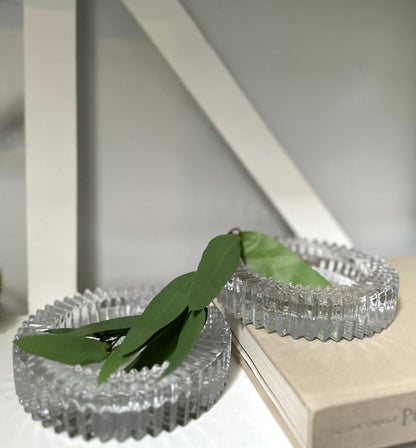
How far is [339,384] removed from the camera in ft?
0.88

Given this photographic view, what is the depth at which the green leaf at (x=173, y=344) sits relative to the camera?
28 cm

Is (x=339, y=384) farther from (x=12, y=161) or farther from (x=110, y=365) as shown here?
(x=12, y=161)

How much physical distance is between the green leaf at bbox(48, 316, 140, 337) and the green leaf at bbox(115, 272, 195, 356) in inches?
0.4

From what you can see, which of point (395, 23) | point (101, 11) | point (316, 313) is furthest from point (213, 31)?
point (316, 313)

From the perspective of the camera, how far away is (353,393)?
258 mm

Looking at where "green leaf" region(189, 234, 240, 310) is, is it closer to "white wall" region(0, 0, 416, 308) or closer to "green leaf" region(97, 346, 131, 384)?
"green leaf" region(97, 346, 131, 384)

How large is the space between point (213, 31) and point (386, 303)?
353 millimetres

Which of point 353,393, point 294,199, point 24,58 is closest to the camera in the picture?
point 353,393

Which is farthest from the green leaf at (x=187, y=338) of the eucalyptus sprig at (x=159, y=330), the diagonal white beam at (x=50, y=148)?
the diagonal white beam at (x=50, y=148)

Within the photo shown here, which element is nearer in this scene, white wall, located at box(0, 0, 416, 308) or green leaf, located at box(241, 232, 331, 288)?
green leaf, located at box(241, 232, 331, 288)

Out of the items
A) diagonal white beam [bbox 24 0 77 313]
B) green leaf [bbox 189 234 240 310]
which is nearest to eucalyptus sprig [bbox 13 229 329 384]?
green leaf [bbox 189 234 240 310]

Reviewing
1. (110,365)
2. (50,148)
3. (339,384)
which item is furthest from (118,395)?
(50,148)

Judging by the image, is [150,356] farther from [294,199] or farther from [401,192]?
[401,192]

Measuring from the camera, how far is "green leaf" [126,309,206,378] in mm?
281
